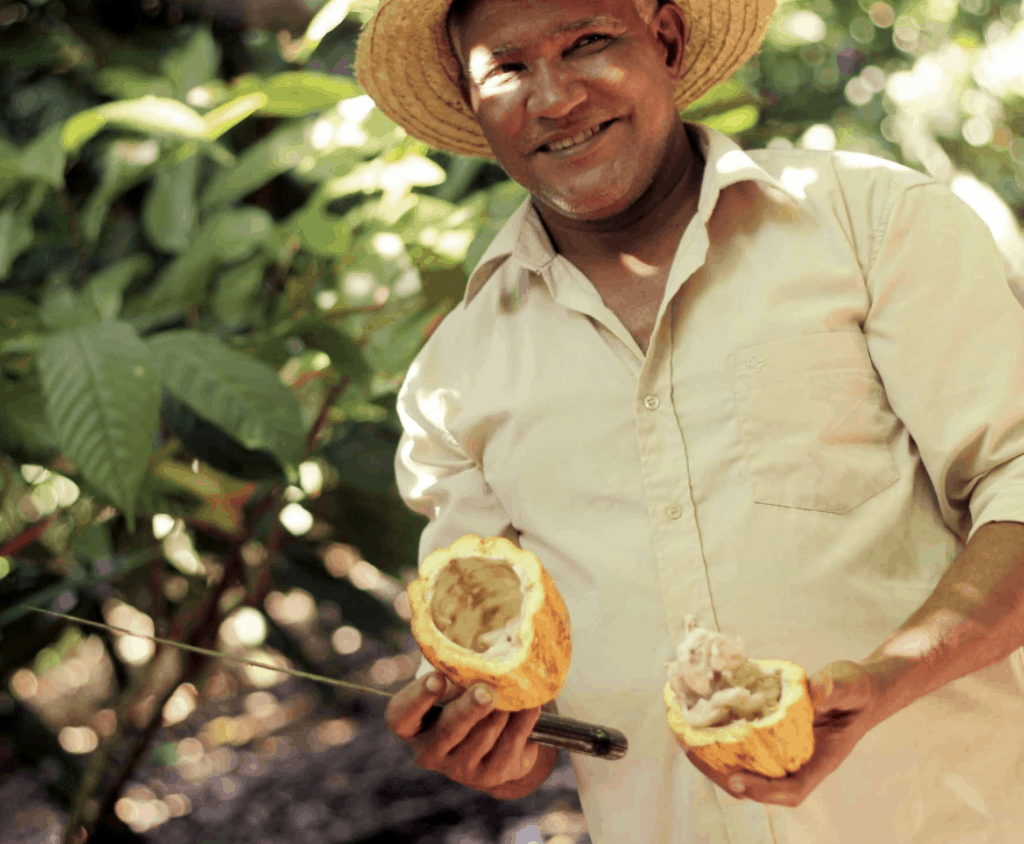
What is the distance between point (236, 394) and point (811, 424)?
756 millimetres

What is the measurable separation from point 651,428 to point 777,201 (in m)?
0.29

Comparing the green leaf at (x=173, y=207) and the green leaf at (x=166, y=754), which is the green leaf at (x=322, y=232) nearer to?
the green leaf at (x=173, y=207)

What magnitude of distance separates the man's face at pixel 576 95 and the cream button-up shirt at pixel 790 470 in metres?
0.10

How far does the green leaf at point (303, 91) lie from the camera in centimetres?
157

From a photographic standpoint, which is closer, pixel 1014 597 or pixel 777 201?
pixel 1014 597

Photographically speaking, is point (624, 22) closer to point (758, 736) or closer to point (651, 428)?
point (651, 428)

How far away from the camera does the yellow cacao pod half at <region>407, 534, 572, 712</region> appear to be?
3.02 feet

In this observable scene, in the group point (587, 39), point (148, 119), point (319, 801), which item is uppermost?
point (587, 39)

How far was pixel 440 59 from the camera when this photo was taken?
1408 millimetres

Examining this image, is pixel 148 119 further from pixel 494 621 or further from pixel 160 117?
pixel 494 621

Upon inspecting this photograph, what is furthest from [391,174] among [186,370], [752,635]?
[752,635]

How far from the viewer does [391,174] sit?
1.74m

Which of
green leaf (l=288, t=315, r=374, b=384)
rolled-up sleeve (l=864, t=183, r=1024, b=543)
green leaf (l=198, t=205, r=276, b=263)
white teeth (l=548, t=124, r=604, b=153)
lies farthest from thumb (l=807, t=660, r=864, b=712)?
green leaf (l=198, t=205, r=276, b=263)

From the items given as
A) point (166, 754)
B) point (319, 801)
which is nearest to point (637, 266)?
point (319, 801)
